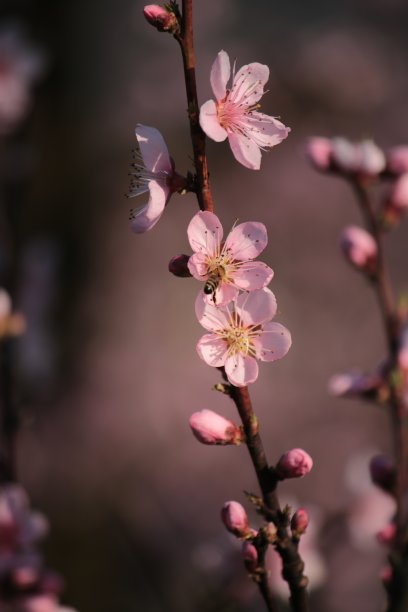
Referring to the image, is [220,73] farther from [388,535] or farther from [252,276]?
[388,535]

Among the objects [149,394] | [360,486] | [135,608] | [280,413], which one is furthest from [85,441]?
[360,486]

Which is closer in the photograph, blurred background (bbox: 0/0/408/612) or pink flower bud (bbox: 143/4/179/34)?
pink flower bud (bbox: 143/4/179/34)

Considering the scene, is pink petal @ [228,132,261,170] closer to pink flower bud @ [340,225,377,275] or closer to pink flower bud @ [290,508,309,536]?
pink flower bud @ [290,508,309,536]

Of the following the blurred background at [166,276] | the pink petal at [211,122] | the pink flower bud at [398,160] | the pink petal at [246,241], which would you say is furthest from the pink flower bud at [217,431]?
the blurred background at [166,276]

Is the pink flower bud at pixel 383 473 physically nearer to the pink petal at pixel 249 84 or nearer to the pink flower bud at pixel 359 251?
the pink flower bud at pixel 359 251

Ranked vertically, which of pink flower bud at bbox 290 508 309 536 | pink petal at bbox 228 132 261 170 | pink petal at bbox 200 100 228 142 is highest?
pink petal at bbox 200 100 228 142

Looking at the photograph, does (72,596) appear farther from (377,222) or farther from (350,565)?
(377,222)

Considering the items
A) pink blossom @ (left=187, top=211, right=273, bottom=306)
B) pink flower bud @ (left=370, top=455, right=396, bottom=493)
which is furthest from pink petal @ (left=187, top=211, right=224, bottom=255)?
pink flower bud @ (left=370, top=455, right=396, bottom=493)
